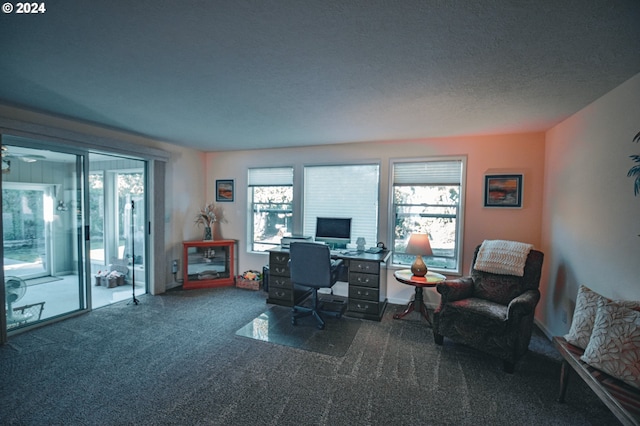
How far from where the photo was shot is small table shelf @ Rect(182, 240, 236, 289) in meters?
4.59

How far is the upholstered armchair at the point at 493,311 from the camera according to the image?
2371mm

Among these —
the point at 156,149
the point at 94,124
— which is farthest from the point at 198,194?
the point at 94,124

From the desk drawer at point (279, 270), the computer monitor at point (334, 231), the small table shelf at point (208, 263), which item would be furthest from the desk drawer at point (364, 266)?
the small table shelf at point (208, 263)

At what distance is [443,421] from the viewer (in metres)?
1.82

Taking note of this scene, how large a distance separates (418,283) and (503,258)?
36.7 inches

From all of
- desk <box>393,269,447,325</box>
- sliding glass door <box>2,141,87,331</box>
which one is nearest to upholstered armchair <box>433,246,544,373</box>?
desk <box>393,269,447,325</box>

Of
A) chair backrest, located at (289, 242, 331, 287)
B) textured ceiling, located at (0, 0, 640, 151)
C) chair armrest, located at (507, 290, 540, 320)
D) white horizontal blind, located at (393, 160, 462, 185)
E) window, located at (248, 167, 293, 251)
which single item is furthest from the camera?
window, located at (248, 167, 293, 251)

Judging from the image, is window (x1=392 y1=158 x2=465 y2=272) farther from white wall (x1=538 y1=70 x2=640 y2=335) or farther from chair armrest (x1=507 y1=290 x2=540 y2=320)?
chair armrest (x1=507 y1=290 x2=540 y2=320)

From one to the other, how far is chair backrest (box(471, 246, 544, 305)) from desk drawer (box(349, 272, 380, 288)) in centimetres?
110

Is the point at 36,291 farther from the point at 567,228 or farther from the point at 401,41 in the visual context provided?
the point at 567,228

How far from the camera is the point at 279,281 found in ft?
12.9

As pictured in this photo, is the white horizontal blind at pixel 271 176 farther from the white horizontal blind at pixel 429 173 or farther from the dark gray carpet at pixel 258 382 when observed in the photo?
the dark gray carpet at pixel 258 382

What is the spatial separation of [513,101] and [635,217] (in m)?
1.27

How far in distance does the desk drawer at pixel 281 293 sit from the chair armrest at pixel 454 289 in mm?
2002
